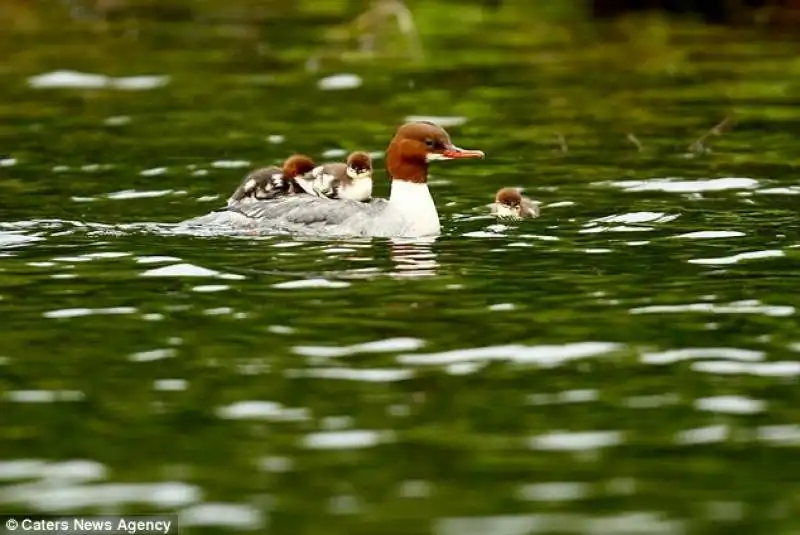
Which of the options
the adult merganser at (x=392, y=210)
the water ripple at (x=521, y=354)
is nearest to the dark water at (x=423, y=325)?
the water ripple at (x=521, y=354)

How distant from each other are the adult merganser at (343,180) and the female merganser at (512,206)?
1121 mm

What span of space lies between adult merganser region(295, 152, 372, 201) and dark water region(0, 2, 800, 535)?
3.24 feet

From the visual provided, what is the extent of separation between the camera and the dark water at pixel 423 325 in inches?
357

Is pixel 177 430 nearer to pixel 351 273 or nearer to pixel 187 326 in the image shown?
pixel 187 326

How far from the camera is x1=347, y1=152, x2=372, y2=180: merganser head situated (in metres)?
16.7

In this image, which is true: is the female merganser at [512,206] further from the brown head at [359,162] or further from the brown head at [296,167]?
the brown head at [296,167]

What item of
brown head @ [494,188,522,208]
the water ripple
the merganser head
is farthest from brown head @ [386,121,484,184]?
the water ripple

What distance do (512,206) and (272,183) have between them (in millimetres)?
2080

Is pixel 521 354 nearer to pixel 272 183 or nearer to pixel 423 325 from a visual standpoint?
pixel 423 325

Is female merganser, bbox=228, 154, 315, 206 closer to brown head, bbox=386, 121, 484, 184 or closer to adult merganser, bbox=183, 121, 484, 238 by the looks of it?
adult merganser, bbox=183, 121, 484, 238

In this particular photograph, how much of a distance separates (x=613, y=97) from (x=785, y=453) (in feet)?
48.0

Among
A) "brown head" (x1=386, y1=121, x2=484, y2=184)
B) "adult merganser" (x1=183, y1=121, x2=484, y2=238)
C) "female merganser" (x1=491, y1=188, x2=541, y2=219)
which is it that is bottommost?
"female merganser" (x1=491, y1=188, x2=541, y2=219)

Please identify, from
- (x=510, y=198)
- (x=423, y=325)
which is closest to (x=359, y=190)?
(x=510, y=198)

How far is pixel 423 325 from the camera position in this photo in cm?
1219
